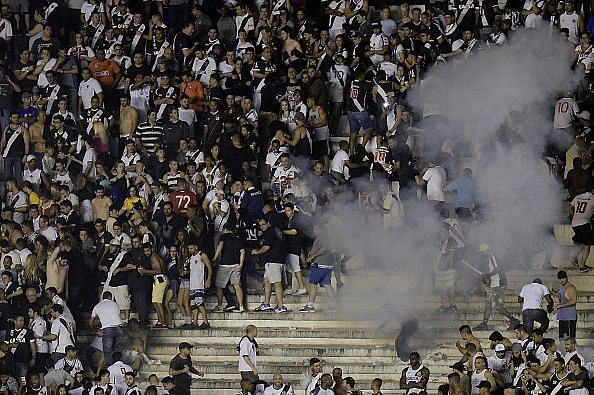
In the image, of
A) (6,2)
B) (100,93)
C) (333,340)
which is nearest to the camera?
(333,340)

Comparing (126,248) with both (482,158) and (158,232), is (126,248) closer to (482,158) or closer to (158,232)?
(158,232)

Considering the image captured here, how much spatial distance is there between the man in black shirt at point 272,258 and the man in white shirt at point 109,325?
6.05 ft

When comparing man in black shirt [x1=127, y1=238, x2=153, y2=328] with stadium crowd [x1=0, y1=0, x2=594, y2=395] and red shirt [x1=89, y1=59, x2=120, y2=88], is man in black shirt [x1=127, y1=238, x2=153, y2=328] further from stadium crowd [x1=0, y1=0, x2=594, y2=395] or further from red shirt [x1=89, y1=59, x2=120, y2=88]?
red shirt [x1=89, y1=59, x2=120, y2=88]

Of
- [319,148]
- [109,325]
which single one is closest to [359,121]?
[319,148]

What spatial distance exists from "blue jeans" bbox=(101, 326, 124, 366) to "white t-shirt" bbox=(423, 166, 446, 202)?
4.54 m

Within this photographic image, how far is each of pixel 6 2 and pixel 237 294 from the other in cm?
728

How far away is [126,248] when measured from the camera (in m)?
20.6

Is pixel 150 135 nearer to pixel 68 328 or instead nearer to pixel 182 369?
pixel 68 328

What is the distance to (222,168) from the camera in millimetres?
20953

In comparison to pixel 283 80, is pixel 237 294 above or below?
below

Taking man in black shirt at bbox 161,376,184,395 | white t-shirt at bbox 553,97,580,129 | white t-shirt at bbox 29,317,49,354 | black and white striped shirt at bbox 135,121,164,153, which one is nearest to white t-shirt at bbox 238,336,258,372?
man in black shirt at bbox 161,376,184,395

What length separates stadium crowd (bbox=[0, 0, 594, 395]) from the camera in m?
19.4

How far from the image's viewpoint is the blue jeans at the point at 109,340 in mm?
19656

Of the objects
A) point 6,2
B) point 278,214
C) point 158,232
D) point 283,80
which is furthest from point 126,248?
point 6,2
